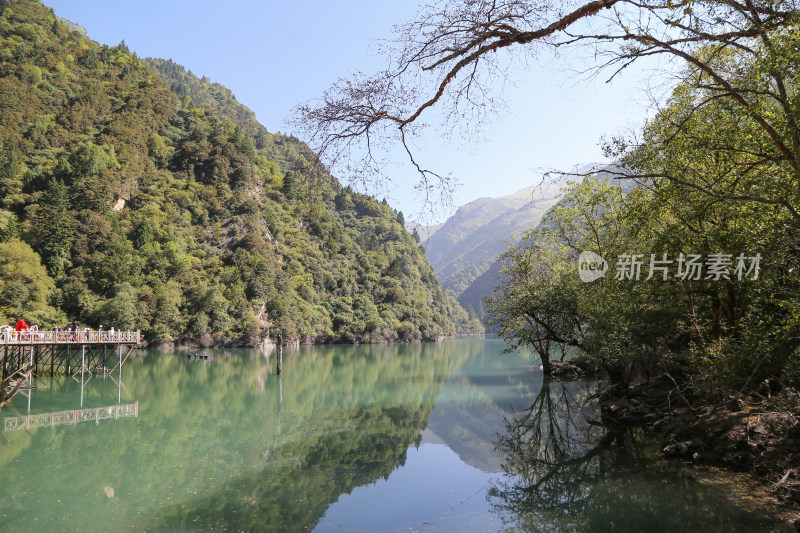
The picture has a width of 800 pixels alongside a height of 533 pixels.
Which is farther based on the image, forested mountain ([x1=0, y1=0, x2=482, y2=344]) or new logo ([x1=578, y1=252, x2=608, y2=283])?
forested mountain ([x1=0, y1=0, x2=482, y2=344])

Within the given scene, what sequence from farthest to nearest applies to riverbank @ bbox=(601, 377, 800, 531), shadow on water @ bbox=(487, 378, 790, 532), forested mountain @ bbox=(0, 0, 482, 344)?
forested mountain @ bbox=(0, 0, 482, 344) < riverbank @ bbox=(601, 377, 800, 531) < shadow on water @ bbox=(487, 378, 790, 532)

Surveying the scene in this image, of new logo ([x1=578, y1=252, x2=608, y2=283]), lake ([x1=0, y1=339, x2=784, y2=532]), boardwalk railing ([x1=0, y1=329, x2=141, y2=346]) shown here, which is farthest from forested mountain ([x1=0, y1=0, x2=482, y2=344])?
new logo ([x1=578, y1=252, x2=608, y2=283])

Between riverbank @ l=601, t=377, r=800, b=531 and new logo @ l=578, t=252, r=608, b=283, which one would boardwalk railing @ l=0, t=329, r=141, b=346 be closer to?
new logo @ l=578, t=252, r=608, b=283

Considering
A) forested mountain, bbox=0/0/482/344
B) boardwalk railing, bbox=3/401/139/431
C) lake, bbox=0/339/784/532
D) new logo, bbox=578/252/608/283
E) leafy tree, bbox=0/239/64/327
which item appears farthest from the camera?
forested mountain, bbox=0/0/482/344

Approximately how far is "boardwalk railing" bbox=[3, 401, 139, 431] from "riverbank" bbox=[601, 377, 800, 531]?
18.6 meters

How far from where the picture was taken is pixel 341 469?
11.4 metres

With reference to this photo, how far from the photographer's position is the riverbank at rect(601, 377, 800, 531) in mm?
8281

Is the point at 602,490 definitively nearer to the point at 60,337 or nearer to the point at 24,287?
the point at 60,337

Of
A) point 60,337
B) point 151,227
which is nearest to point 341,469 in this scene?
point 60,337

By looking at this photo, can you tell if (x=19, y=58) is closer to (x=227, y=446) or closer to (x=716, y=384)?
(x=227, y=446)

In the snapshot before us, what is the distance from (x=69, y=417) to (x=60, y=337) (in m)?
8.70

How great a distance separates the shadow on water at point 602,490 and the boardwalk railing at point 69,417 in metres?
14.6

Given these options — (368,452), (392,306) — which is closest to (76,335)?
(368,452)

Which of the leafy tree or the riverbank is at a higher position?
the leafy tree
